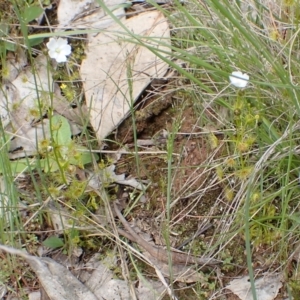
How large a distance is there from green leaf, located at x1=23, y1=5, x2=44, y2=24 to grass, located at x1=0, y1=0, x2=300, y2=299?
1.34 ft

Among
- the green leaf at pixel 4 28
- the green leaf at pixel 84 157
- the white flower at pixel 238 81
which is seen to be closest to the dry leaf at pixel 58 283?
the green leaf at pixel 84 157

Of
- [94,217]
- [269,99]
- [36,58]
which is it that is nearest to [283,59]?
[269,99]

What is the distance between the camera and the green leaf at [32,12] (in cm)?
201

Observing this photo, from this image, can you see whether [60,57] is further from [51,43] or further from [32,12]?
[32,12]

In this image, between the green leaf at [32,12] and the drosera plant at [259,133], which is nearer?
the drosera plant at [259,133]

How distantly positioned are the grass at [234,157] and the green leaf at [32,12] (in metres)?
0.41

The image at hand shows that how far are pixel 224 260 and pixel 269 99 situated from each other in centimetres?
46

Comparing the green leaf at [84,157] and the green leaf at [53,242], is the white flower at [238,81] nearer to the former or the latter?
the green leaf at [84,157]

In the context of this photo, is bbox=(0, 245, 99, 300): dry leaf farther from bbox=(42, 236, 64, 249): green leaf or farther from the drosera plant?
the drosera plant

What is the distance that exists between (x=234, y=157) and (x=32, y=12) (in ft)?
3.10

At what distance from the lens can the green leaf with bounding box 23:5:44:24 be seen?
6.59 ft

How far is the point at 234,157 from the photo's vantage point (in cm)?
155

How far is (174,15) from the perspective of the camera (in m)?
1.80

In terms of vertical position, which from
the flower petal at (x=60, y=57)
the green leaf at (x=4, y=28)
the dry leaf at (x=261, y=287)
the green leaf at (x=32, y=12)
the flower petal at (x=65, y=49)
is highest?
the green leaf at (x=32, y=12)
